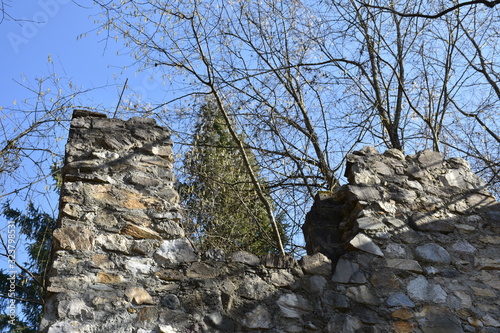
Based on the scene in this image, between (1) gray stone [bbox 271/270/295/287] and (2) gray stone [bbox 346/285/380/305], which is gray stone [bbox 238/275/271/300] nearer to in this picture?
(1) gray stone [bbox 271/270/295/287]

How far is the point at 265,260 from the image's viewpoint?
355cm

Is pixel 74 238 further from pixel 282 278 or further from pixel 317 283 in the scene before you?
pixel 317 283

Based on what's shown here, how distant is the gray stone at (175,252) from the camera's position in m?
3.38

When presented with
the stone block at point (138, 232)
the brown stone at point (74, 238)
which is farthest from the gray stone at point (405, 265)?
the brown stone at point (74, 238)

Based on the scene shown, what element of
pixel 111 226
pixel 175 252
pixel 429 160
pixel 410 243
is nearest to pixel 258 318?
pixel 175 252

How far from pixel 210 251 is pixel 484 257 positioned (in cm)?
194

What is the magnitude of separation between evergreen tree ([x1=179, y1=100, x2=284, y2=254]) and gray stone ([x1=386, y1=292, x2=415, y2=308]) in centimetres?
311

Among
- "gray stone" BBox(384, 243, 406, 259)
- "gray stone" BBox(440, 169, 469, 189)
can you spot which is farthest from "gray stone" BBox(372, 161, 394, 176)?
"gray stone" BBox(384, 243, 406, 259)

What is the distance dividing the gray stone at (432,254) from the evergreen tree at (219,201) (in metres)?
2.95

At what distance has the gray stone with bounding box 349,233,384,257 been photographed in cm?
376

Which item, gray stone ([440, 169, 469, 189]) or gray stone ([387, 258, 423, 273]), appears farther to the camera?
gray stone ([440, 169, 469, 189])

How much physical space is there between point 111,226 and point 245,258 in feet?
2.79

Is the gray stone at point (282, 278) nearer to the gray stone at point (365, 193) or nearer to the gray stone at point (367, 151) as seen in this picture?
the gray stone at point (365, 193)

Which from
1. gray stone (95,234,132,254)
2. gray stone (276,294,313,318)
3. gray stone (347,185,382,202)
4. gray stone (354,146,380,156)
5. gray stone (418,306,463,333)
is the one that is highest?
gray stone (354,146,380,156)
